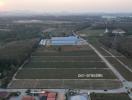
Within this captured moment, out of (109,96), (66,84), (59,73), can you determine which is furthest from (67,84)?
(109,96)

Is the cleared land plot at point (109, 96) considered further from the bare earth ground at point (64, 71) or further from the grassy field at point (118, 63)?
the grassy field at point (118, 63)

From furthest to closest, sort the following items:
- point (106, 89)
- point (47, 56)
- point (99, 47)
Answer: point (99, 47)
point (47, 56)
point (106, 89)

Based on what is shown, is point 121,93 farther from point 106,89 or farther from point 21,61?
point 21,61

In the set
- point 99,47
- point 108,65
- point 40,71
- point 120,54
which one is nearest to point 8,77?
point 40,71

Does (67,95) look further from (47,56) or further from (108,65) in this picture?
(47,56)

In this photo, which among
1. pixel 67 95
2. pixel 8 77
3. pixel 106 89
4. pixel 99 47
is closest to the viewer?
pixel 67 95

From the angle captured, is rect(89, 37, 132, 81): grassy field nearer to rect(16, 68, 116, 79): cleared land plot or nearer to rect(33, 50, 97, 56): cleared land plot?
rect(16, 68, 116, 79): cleared land plot

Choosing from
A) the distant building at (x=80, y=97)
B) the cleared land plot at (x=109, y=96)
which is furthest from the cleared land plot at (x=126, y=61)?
the distant building at (x=80, y=97)

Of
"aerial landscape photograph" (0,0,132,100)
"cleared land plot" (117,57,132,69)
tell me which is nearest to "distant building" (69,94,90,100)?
"aerial landscape photograph" (0,0,132,100)

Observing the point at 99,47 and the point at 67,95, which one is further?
the point at 99,47
